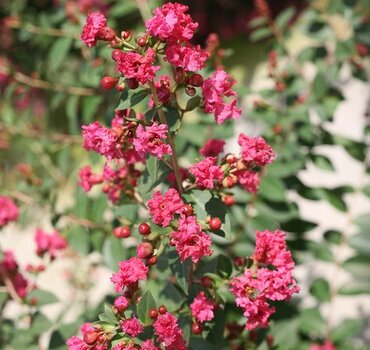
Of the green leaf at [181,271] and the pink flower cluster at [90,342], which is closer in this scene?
the pink flower cluster at [90,342]

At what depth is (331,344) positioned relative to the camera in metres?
1.76

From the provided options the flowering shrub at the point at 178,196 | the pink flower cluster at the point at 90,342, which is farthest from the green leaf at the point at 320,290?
the pink flower cluster at the point at 90,342

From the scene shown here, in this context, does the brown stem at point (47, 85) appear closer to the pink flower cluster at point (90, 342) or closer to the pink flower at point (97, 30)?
the pink flower at point (97, 30)

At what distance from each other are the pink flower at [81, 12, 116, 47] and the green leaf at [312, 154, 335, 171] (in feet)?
3.65

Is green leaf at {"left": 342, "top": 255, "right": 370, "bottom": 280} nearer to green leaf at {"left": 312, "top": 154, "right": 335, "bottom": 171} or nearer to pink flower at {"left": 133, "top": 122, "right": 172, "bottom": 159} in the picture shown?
green leaf at {"left": 312, "top": 154, "right": 335, "bottom": 171}

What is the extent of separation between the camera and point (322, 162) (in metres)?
1.87

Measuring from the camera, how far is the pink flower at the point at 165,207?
91 cm

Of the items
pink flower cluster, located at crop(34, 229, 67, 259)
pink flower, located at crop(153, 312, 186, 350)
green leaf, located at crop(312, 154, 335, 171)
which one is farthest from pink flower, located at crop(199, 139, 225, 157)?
green leaf, located at crop(312, 154, 335, 171)

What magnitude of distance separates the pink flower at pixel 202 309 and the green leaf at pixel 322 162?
0.96 m

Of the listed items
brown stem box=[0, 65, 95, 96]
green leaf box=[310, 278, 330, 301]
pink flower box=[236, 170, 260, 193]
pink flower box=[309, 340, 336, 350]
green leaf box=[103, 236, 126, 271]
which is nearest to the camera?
pink flower box=[236, 170, 260, 193]

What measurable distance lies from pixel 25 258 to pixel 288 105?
202cm

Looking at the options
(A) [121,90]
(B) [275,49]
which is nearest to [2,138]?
(B) [275,49]

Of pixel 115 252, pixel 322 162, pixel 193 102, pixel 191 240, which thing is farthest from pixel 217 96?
pixel 322 162

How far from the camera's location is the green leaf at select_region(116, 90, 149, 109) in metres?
0.96
